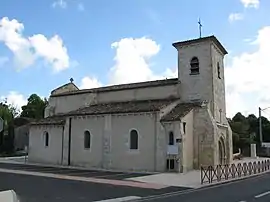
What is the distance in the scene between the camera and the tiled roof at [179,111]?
27681 mm

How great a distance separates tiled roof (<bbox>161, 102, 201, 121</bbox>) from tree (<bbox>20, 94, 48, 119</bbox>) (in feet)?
167

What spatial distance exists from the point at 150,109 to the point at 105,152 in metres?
5.90

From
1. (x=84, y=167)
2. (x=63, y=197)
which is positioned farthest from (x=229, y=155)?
(x=63, y=197)

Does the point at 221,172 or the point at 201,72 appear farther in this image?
the point at 201,72

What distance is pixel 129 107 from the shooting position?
31.2 meters

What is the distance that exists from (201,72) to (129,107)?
739 cm

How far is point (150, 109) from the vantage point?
28.7 m

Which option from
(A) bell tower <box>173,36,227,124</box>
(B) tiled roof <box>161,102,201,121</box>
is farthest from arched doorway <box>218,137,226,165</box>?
(B) tiled roof <box>161,102,201,121</box>

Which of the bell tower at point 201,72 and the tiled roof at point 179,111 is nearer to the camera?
the tiled roof at point 179,111

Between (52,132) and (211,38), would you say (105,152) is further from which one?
(211,38)

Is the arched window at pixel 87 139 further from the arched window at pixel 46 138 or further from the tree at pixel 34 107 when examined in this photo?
the tree at pixel 34 107

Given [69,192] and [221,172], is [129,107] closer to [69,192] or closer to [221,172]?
[221,172]

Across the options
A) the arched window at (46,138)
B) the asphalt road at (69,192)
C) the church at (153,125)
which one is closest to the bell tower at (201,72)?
the church at (153,125)

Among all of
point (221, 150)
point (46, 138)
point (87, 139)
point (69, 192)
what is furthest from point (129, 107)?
point (69, 192)
